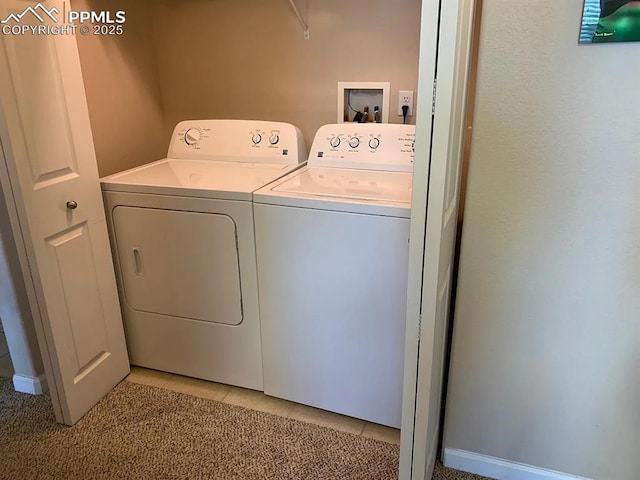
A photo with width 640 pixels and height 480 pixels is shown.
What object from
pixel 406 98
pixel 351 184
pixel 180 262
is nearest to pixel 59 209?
pixel 180 262

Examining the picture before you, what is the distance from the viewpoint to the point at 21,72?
159 centimetres

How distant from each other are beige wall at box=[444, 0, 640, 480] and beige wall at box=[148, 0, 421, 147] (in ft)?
3.12

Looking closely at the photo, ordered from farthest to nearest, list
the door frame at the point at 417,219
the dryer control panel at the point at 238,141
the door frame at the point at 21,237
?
the dryer control panel at the point at 238,141 → the door frame at the point at 21,237 → the door frame at the point at 417,219

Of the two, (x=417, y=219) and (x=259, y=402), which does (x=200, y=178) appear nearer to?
(x=259, y=402)

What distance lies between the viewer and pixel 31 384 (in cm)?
213

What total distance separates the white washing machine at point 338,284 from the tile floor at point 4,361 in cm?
122

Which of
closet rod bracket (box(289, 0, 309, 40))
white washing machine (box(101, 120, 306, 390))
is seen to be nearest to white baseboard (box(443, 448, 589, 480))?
white washing machine (box(101, 120, 306, 390))

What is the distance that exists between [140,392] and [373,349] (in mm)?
1063

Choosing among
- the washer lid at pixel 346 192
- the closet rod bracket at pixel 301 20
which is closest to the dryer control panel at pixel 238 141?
the washer lid at pixel 346 192

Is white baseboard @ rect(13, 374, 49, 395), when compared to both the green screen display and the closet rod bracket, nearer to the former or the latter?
the closet rod bracket

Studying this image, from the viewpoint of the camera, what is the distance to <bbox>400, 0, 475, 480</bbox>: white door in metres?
0.99

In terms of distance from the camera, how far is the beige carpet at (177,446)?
1738 millimetres

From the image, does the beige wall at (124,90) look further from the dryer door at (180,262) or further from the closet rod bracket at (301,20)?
the closet rod bracket at (301,20)

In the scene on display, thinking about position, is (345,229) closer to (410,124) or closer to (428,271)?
(428,271)
